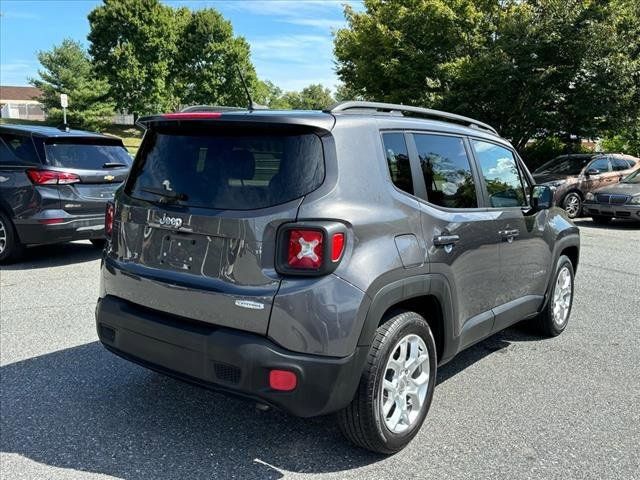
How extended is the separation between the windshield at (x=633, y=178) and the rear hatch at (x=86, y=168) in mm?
11714

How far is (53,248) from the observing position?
8.94 metres

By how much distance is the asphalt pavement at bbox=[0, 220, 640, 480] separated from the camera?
2932 mm

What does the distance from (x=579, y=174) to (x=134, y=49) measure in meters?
48.7

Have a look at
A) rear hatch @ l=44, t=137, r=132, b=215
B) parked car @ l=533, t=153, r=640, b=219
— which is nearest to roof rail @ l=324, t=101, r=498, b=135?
rear hatch @ l=44, t=137, r=132, b=215

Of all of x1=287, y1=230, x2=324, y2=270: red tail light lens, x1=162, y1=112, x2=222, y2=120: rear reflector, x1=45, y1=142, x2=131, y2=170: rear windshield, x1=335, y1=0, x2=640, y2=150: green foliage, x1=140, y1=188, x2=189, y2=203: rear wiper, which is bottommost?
x1=45, y1=142, x2=131, y2=170: rear windshield

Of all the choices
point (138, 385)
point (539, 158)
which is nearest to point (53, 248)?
point (138, 385)

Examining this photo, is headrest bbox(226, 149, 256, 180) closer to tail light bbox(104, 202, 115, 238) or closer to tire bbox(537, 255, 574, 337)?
tail light bbox(104, 202, 115, 238)

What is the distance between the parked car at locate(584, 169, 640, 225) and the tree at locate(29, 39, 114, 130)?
1763 inches

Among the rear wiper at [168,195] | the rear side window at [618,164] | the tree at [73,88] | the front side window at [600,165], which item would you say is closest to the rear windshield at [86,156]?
the rear wiper at [168,195]

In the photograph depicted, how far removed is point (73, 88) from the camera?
49656mm

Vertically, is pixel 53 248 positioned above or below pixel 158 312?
below

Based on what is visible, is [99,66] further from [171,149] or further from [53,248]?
[171,149]

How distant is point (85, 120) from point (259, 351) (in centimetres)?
5131

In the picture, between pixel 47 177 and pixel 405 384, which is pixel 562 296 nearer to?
pixel 405 384
